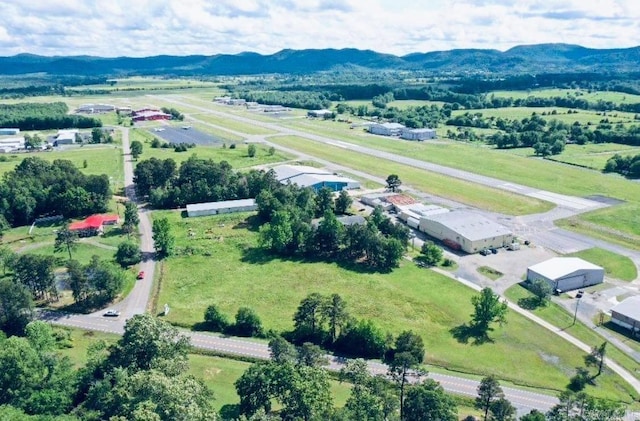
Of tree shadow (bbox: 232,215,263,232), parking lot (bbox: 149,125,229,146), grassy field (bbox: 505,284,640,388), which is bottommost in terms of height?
grassy field (bbox: 505,284,640,388)

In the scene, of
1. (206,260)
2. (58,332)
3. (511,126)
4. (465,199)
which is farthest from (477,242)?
(511,126)

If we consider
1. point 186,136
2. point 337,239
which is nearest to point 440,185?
point 337,239

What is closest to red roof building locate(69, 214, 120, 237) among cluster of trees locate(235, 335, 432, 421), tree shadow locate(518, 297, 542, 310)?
cluster of trees locate(235, 335, 432, 421)

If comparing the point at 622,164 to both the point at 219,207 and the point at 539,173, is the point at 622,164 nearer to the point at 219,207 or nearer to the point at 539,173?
the point at 539,173

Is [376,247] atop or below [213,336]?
atop

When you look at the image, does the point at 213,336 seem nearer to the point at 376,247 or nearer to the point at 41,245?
the point at 376,247

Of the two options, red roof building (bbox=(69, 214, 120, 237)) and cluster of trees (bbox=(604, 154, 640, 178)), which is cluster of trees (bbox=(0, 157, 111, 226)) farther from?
cluster of trees (bbox=(604, 154, 640, 178))
